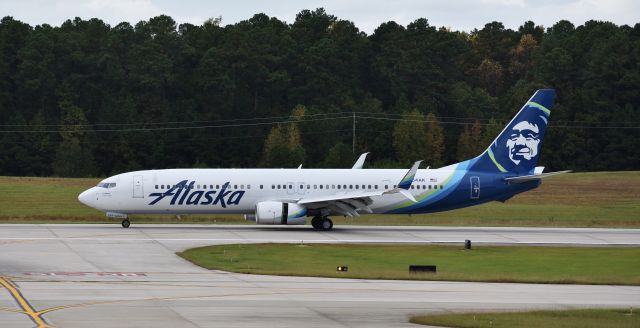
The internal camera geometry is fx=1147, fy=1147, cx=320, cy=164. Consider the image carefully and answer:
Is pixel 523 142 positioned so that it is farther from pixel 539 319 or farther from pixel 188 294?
pixel 539 319

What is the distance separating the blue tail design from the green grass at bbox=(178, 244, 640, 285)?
37.3ft

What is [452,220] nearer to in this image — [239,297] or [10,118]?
[239,297]

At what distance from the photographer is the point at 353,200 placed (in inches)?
2343

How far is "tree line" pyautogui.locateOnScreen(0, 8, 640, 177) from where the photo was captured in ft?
392

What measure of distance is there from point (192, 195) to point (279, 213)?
4823 millimetres

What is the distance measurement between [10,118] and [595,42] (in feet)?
237

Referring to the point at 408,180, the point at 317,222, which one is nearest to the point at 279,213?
the point at 317,222

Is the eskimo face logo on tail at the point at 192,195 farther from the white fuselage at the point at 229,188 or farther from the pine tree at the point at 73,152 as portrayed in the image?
the pine tree at the point at 73,152

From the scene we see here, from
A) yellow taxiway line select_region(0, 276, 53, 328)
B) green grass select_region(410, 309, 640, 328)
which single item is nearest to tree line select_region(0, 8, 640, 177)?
yellow taxiway line select_region(0, 276, 53, 328)

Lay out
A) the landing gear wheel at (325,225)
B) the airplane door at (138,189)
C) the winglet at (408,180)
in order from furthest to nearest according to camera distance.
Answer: the landing gear wheel at (325,225) < the airplane door at (138,189) < the winglet at (408,180)

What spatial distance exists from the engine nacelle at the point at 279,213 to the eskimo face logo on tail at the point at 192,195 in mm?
1978

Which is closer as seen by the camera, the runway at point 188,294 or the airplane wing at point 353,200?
the runway at point 188,294

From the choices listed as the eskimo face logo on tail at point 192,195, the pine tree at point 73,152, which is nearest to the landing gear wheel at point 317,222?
the eskimo face logo on tail at point 192,195

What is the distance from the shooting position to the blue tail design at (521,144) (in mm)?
62438
